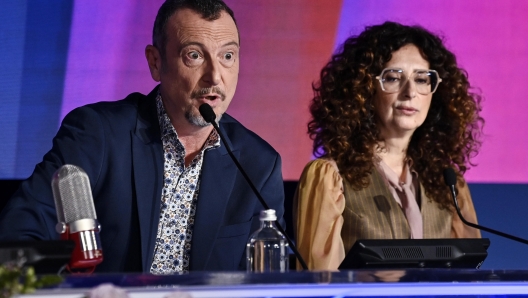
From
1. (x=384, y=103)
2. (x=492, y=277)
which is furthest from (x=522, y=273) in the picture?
(x=384, y=103)

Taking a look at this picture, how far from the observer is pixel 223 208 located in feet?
7.61

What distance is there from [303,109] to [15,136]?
1093 millimetres

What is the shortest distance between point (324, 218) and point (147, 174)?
0.67m

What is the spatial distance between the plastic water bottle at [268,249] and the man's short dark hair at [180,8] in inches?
30.5

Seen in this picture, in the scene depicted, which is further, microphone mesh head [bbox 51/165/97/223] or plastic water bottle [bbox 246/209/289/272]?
plastic water bottle [bbox 246/209/289/272]

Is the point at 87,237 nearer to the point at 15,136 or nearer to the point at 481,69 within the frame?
the point at 15,136

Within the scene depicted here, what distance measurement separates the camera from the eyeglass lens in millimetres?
2885

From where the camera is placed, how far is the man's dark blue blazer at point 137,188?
7.33ft

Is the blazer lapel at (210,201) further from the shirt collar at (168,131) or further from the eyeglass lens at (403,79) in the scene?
the eyeglass lens at (403,79)

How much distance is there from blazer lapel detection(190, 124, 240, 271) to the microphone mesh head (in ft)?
2.63

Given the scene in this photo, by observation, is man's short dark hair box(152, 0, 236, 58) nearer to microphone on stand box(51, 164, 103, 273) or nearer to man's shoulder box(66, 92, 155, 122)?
man's shoulder box(66, 92, 155, 122)

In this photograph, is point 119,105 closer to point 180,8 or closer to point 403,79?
point 180,8

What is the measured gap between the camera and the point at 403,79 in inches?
→ 114

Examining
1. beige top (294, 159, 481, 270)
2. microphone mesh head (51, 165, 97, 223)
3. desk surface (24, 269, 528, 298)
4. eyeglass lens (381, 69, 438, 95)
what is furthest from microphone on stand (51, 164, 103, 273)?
eyeglass lens (381, 69, 438, 95)
